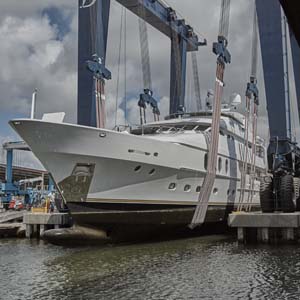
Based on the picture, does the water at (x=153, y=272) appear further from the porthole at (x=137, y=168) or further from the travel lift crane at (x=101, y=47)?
the travel lift crane at (x=101, y=47)

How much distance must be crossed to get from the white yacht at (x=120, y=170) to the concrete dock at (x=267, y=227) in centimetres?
231

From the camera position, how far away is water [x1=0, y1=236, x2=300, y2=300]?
995 cm

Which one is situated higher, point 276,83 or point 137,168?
point 276,83

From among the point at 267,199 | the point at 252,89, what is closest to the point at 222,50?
the point at 252,89

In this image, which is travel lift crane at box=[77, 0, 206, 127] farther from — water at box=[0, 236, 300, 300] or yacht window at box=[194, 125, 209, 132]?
water at box=[0, 236, 300, 300]

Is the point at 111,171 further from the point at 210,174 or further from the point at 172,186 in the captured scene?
the point at 210,174

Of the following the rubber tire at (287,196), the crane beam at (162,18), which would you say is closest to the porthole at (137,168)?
the rubber tire at (287,196)

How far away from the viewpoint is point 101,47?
24.5m

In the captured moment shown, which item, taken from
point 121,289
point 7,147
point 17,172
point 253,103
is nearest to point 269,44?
point 253,103

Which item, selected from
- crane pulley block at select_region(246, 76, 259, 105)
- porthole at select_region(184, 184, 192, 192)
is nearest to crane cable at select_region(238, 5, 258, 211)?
crane pulley block at select_region(246, 76, 259, 105)

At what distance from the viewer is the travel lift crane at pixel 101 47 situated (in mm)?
22703

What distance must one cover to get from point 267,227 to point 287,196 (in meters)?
1.95

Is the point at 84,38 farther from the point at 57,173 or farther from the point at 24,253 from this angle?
the point at 24,253

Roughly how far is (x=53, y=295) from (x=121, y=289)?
1416 mm
